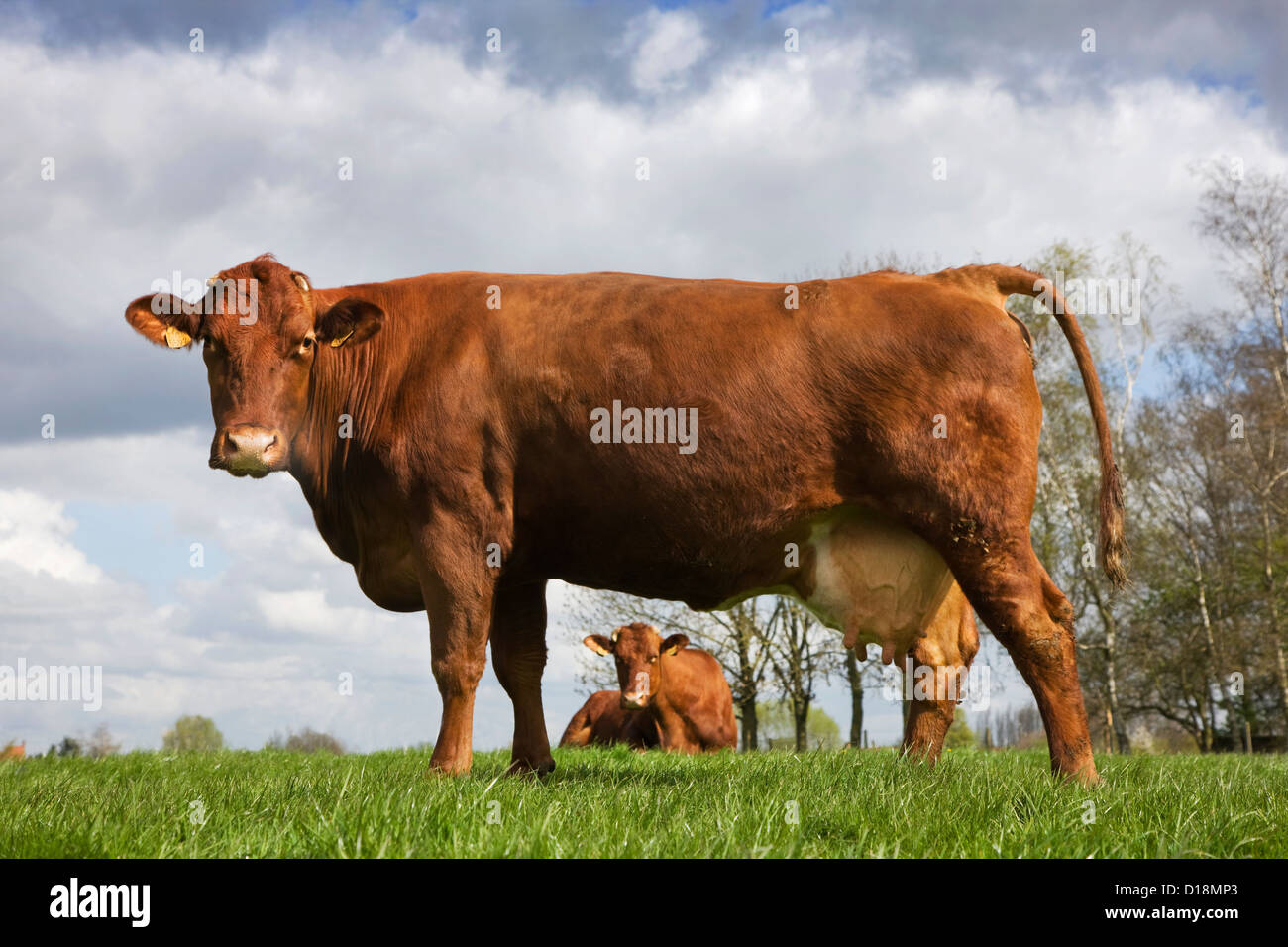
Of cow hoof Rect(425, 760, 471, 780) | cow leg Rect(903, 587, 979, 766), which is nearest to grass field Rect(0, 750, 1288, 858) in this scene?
cow hoof Rect(425, 760, 471, 780)

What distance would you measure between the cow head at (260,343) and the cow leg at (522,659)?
158 centimetres

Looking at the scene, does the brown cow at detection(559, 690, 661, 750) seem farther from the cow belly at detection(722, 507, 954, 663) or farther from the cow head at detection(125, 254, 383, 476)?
the cow head at detection(125, 254, 383, 476)

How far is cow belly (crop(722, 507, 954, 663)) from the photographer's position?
585cm

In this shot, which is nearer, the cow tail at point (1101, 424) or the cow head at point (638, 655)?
the cow tail at point (1101, 424)

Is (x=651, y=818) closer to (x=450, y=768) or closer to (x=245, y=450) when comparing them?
(x=450, y=768)

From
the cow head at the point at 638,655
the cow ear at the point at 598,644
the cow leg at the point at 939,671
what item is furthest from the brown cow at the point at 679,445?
the cow ear at the point at 598,644

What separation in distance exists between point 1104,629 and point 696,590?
2176 cm

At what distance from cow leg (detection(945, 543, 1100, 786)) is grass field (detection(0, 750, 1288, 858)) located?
265 millimetres

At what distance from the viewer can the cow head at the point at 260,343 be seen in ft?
18.7

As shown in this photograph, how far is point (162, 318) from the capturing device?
20.6 ft

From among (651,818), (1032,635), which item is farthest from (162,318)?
(1032,635)

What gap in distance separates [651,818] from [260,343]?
3553mm

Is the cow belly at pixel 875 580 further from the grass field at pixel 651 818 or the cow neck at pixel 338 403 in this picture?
the cow neck at pixel 338 403
